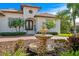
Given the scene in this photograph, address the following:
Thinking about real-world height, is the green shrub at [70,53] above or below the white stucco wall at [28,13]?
below

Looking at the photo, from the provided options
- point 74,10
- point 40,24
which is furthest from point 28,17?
point 74,10

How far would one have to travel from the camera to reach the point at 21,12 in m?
7.17

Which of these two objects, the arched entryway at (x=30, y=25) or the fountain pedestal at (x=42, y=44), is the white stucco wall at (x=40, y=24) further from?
the fountain pedestal at (x=42, y=44)

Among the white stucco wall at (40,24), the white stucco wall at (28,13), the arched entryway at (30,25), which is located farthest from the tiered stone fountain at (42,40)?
the white stucco wall at (28,13)

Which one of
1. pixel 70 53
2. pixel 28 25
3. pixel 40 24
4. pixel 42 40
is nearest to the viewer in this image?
pixel 70 53

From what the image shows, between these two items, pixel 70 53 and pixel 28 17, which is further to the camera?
pixel 28 17

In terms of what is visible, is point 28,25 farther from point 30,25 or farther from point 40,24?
point 40,24

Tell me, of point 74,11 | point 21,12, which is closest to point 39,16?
point 21,12

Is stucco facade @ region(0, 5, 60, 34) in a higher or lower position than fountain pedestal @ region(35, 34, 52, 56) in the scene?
higher

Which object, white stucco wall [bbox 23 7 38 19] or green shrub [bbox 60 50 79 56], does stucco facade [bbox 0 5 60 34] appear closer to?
white stucco wall [bbox 23 7 38 19]

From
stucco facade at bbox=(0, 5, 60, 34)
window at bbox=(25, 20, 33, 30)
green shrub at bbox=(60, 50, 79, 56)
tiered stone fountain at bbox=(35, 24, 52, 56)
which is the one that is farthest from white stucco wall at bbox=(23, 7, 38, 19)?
green shrub at bbox=(60, 50, 79, 56)

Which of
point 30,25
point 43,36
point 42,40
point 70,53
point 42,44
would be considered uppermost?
point 30,25

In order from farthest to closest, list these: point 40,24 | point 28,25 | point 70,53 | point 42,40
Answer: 1. point 28,25
2. point 40,24
3. point 42,40
4. point 70,53

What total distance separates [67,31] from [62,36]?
0.77 feet
